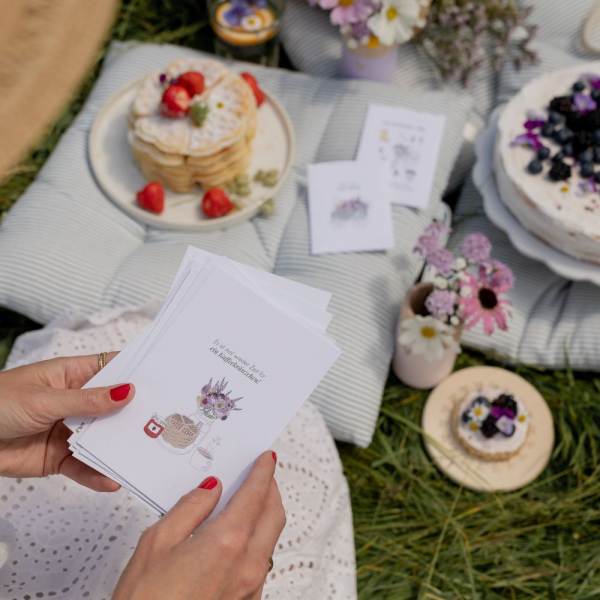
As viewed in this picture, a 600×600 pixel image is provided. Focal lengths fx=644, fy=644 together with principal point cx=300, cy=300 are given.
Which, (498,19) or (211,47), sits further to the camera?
(211,47)

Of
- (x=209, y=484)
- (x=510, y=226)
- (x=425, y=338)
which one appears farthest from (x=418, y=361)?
(x=209, y=484)

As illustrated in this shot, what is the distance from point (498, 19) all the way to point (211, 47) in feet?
4.11

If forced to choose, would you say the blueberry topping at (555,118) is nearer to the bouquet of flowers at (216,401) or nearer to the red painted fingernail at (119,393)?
the bouquet of flowers at (216,401)

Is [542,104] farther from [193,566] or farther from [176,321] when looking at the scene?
[193,566]

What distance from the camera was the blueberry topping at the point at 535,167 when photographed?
201 cm

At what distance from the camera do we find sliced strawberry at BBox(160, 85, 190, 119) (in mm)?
2016

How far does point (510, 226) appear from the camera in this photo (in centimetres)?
210

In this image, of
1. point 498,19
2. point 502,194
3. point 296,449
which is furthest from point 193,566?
point 498,19

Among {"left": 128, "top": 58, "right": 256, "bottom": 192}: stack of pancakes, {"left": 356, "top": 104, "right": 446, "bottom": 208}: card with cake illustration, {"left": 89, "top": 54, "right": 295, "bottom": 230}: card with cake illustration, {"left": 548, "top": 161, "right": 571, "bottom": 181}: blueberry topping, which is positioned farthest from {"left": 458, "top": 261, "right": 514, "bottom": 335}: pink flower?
{"left": 128, "top": 58, "right": 256, "bottom": 192}: stack of pancakes

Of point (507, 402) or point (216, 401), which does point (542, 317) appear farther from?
point (216, 401)

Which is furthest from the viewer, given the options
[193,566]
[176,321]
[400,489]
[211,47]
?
[211,47]

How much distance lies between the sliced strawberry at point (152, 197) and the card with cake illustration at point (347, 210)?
51cm

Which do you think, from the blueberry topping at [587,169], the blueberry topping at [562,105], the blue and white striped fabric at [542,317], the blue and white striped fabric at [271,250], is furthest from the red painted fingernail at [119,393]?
the blueberry topping at [562,105]

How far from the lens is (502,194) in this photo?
2131 mm
